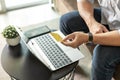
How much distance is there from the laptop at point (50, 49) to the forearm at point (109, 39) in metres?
0.14

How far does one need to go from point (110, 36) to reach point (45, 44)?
14.4 inches

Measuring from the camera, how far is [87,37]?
1.09 meters

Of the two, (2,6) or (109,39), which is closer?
(109,39)

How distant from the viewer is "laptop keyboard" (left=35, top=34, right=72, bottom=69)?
3.68 ft

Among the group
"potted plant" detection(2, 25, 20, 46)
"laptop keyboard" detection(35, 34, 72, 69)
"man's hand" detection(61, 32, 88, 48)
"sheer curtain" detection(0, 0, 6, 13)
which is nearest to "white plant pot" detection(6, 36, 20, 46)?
"potted plant" detection(2, 25, 20, 46)

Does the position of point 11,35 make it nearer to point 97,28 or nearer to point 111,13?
point 97,28

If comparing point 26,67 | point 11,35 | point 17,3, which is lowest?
point 17,3

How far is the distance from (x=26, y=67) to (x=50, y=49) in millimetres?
166

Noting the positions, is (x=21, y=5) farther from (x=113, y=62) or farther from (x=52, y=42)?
(x=113, y=62)

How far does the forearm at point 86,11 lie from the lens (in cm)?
128

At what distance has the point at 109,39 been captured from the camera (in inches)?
42.3

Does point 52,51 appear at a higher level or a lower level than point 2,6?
higher

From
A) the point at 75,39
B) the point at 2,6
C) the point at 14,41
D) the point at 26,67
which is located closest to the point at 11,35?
the point at 14,41

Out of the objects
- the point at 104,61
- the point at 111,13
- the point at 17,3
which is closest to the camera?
the point at 104,61
